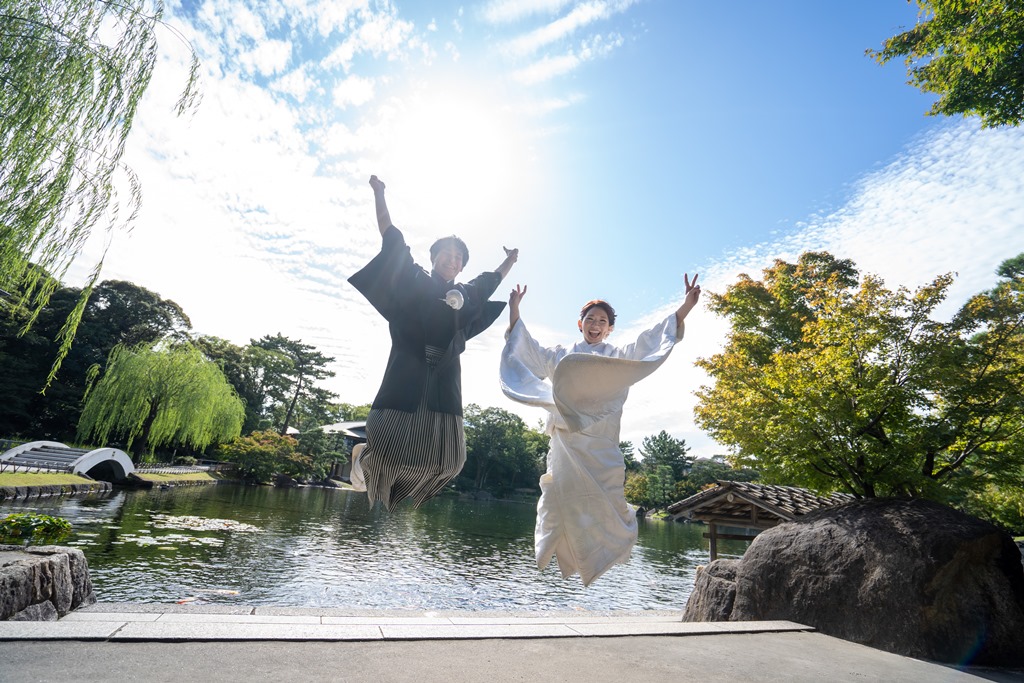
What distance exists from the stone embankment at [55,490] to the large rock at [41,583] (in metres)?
14.1

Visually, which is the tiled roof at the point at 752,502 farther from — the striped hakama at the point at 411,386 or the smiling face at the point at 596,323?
the striped hakama at the point at 411,386

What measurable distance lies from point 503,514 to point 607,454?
130ft

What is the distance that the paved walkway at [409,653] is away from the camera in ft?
9.91

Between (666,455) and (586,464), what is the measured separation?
53.5 m

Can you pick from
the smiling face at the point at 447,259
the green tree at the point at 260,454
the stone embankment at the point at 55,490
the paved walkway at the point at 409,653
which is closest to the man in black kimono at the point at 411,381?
the smiling face at the point at 447,259

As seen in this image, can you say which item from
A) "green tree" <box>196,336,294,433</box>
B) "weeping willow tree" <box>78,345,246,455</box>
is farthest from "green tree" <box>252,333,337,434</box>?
"weeping willow tree" <box>78,345,246,455</box>

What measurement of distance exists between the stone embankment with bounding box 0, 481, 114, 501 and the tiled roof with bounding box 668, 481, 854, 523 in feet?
69.4

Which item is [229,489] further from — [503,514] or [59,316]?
[503,514]

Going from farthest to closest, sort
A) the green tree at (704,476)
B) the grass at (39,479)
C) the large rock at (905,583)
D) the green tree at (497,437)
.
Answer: the green tree at (704,476) → the green tree at (497,437) → the grass at (39,479) → the large rock at (905,583)

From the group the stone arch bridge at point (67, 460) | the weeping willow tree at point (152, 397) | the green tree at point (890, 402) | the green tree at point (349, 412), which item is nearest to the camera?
the green tree at point (890, 402)

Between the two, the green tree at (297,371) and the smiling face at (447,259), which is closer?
the smiling face at (447,259)

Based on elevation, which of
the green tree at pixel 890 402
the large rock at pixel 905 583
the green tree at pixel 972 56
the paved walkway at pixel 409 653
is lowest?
the paved walkway at pixel 409 653

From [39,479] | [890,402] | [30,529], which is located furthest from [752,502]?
[39,479]

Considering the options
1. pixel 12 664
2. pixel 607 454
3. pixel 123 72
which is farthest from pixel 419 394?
pixel 123 72
